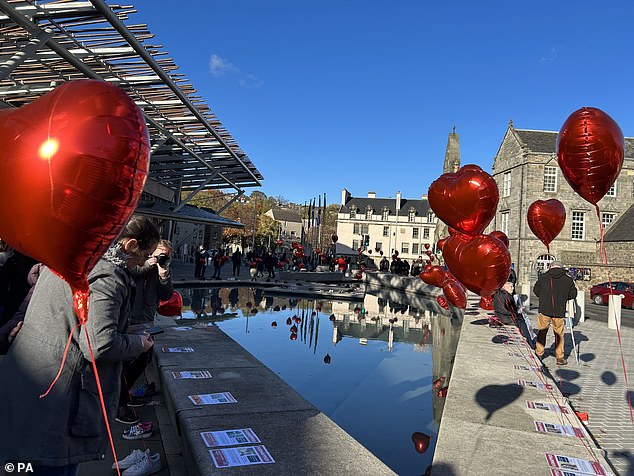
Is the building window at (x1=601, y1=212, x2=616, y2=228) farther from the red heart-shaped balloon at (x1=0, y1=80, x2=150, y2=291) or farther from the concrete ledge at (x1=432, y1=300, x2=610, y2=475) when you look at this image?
the red heart-shaped balloon at (x1=0, y1=80, x2=150, y2=291)

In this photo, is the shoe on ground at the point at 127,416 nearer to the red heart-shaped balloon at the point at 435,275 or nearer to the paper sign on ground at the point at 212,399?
the paper sign on ground at the point at 212,399

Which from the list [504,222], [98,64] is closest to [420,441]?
[98,64]

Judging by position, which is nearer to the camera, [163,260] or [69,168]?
[69,168]

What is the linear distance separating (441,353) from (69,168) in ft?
28.9

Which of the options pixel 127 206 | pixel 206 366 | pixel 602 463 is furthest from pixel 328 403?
pixel 127 206

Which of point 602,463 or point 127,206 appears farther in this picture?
point 602,463

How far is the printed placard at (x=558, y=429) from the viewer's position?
4.29 metres

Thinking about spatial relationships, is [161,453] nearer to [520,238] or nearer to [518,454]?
[518,454]

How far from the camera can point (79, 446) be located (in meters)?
2.07

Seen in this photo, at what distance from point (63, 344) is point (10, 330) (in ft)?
4.98

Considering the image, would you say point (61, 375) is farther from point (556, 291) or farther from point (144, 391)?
point (556, 291)

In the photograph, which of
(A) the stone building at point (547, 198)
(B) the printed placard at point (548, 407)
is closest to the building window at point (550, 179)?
(A) the stone building at point (547, 198)

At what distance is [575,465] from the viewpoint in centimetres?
361

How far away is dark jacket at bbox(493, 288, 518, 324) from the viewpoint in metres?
10.5
